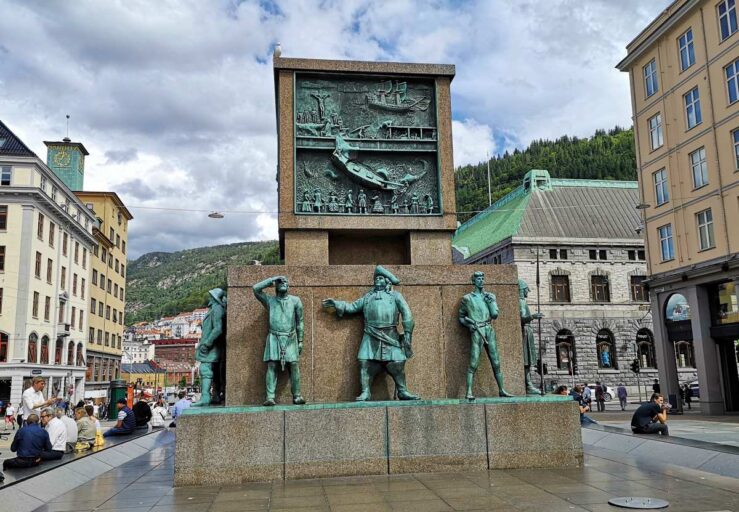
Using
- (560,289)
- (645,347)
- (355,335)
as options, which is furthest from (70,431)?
(645,347)

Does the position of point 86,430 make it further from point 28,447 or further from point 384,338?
point 384,338

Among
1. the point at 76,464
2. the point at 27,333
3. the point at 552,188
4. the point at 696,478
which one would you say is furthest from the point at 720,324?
the point at 27,333

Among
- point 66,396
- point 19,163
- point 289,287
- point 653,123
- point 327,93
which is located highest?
point 19,163

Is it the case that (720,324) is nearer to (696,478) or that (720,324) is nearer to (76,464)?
(696,478)

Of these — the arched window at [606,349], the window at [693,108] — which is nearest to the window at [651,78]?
the window at [693,108]

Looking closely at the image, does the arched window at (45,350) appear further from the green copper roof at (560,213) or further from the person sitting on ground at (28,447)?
the person sitting on ground at (28,447)

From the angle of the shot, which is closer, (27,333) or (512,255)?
(27,333)

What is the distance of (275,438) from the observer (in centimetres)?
1055

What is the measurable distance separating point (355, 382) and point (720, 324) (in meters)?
25.7

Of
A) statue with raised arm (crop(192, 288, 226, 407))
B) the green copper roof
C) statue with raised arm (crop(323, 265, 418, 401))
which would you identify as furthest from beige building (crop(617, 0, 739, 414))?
statue with raised arm (crop(192, 288, 226, 407))

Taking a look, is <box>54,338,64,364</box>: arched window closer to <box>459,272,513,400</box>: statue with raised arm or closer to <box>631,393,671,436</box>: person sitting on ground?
<box>631,393,671,436</box>: person sitting on ground

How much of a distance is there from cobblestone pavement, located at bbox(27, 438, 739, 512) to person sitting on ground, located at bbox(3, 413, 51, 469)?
144 centimetres

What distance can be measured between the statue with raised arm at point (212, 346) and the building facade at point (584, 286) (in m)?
44.5

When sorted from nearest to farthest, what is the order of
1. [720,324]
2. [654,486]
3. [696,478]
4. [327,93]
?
[654,486]
[696,478]
[327,93]
[720,324]
